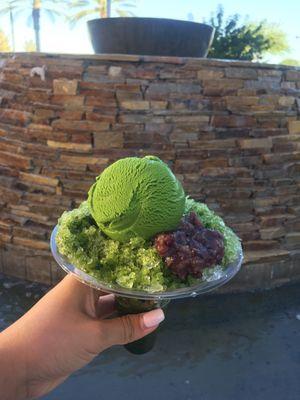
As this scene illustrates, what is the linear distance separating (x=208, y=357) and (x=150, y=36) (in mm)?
2717

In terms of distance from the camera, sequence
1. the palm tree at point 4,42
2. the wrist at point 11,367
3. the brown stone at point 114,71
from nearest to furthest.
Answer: the wrist at point 11,367, the brown stone at point 114,71, the palm tree at point 4,42

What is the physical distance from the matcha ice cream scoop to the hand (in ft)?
1.03

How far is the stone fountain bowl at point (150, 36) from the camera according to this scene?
12.2 ft

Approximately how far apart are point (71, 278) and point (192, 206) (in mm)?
520

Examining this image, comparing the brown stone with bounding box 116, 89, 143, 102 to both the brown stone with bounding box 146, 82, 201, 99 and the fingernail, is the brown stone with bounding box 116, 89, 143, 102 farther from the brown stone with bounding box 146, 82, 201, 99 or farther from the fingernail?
the fingernail

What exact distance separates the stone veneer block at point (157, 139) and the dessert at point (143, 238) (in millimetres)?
2184

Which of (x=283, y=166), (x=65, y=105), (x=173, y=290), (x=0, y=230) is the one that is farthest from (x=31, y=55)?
(x=173, y=290)

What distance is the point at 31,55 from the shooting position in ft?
11.8

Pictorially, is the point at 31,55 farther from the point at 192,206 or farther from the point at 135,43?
the point at 192,206

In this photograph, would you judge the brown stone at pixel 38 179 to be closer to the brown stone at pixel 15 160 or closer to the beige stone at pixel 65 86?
the brown stone at pixel 15 160

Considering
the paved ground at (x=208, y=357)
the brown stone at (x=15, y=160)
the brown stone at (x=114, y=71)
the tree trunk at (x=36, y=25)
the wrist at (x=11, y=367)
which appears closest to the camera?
the wrist at (x=11, y=367)

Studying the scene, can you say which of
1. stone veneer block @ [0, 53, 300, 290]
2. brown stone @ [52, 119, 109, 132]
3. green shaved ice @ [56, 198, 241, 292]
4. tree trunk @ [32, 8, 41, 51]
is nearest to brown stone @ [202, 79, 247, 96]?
stone veneer block @ [0, 53, 300, 290]

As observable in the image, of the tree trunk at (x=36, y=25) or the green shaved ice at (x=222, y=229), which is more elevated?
the tree trunk at (x=36, y=25)

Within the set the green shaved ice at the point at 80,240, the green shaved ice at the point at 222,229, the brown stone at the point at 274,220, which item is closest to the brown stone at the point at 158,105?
the brown stone at the point at 274,220
